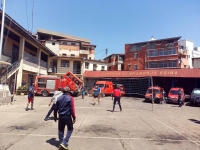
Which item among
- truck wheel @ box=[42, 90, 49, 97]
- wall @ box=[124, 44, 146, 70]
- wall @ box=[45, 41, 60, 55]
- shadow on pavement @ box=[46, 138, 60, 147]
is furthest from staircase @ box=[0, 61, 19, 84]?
wall @ box=[124, 44, 146, 70]

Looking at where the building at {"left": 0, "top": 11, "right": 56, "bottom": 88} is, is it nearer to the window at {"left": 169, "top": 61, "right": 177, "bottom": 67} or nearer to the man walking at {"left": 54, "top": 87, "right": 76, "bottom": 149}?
the man walking at {"left": 54, "top": 87, "right": 76, "bottom": 149}

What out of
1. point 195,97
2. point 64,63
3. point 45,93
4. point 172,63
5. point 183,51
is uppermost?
point 183,51

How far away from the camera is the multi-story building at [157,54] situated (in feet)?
138

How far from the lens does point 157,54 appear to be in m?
44.1

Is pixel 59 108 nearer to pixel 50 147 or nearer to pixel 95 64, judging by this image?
pixel 50 147

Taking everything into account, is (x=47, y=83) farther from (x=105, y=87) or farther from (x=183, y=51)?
(x=183, y=51)

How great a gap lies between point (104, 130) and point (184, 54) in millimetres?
42805

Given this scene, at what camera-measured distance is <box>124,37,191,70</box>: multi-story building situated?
42.0 meters

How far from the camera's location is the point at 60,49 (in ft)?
137

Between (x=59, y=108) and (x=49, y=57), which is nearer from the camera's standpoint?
(x=59, y=108)

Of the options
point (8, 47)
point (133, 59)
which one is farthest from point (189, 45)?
point (8, 47)

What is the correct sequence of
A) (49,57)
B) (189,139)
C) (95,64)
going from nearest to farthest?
(189,139) < (49,57) < (95,64)

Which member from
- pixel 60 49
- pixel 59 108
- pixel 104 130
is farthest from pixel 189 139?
pixel 60 49

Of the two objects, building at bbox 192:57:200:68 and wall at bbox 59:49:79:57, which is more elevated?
wall at bbox 59:49:79:57
